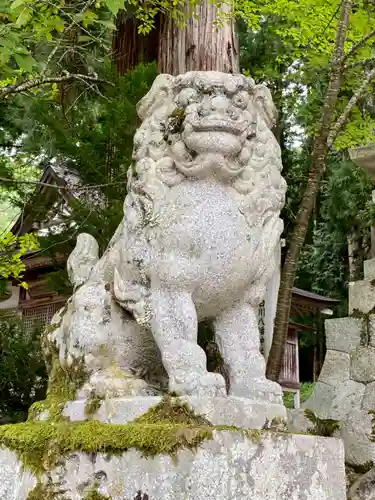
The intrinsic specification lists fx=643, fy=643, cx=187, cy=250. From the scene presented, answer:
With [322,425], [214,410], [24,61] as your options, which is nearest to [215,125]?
[214,410]

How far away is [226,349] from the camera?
7.59 ft

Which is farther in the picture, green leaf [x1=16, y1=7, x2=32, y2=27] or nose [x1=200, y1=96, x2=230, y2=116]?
green leaf [x1=16, y1=7, x2=32, y2=27]

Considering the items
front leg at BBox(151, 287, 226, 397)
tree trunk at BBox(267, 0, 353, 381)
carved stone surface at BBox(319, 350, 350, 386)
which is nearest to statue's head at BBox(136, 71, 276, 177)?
front leg at BBox(151, 287, 226, 397)

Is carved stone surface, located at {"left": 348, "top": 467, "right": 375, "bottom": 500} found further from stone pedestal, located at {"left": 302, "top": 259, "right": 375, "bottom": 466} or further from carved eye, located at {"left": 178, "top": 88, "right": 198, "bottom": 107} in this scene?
carved eye, located at {"left": 178, "top": 88, "right": 198, "bottom": 107}

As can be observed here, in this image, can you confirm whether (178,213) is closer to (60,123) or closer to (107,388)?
(107,388)

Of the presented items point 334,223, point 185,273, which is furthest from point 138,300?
point 334,223

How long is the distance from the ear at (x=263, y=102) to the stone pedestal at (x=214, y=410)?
1.09m

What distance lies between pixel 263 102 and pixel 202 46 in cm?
270

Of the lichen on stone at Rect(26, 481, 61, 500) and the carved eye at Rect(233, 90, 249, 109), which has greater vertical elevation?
the carved eye at Rect(233, 90, 249, 109)

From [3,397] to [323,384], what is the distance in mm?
2791

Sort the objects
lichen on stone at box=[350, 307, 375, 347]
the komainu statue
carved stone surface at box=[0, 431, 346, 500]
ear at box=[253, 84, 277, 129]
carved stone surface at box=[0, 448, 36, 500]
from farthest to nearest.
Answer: lichen on stone at box=[350, 307, 375, 347], ear at box=[253, 84, 277, 129], the komainu statue, carved stone surface at box=[0, 448, 36, 500], carved stone surface at box=[0, 431, 346, 500]

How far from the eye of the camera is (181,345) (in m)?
2.17

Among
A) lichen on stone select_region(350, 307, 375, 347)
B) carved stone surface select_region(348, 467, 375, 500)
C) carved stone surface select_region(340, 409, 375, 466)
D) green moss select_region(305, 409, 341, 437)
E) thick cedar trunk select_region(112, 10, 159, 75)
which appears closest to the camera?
carved stone surface select_region(348, 467, 375, 500)

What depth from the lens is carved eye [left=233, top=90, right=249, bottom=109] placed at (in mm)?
2312
